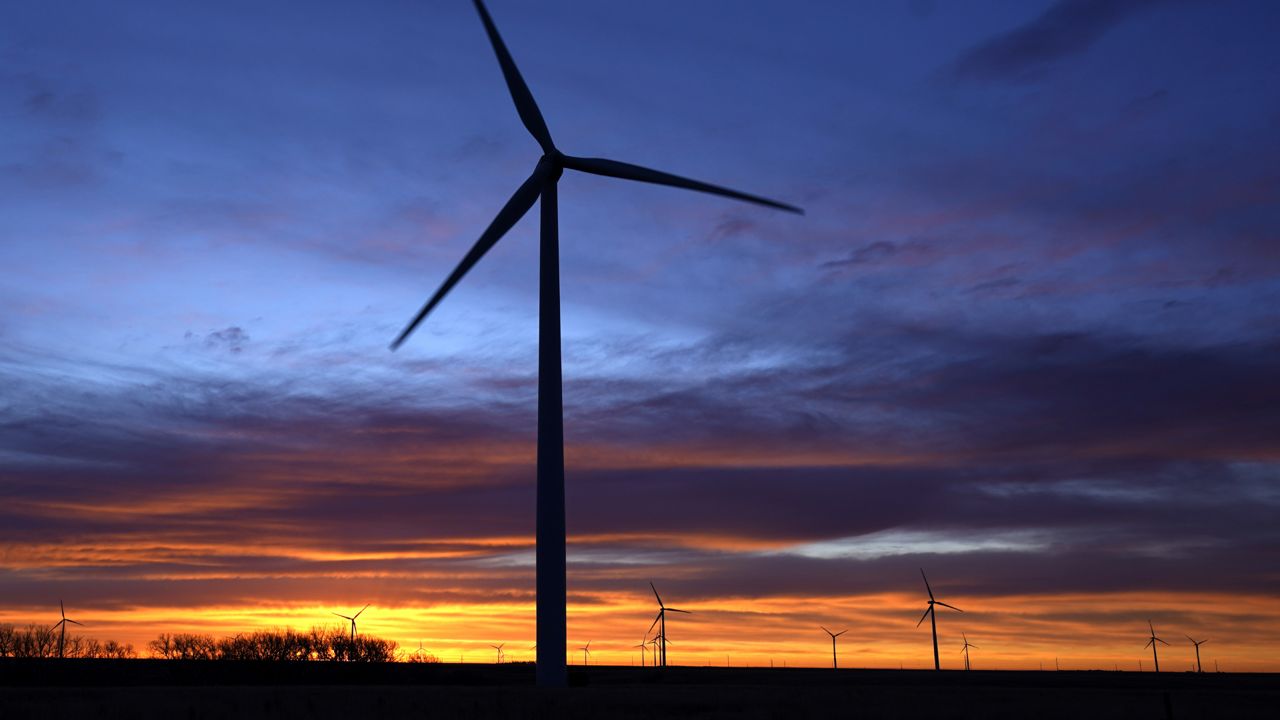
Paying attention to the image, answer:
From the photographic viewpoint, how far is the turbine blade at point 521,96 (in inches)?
2449

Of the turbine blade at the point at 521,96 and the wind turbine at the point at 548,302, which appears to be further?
the turbine blade at the point at 521,96

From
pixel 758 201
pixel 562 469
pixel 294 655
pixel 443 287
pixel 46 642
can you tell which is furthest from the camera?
pixel 46 642

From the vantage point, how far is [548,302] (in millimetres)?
56125

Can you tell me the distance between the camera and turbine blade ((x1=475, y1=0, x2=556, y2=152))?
62.2 metres

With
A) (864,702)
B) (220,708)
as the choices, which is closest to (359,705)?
(220,708)

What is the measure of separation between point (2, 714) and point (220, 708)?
28.6ft

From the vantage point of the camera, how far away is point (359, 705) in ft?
175

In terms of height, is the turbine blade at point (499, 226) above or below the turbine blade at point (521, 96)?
below

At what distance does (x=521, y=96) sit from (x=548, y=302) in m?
13.5

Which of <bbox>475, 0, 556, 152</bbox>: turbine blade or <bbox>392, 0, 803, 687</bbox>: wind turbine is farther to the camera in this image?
<bbox>475, 0, 556, 152</bbox>: turbine blade

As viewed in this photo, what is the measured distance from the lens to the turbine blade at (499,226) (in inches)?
2226

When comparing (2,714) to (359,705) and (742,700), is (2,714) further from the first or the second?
(742,700)

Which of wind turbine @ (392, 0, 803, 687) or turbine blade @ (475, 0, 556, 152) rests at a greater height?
turbine blade @ (475, 0, 556, 152)

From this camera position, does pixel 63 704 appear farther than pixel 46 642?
No
